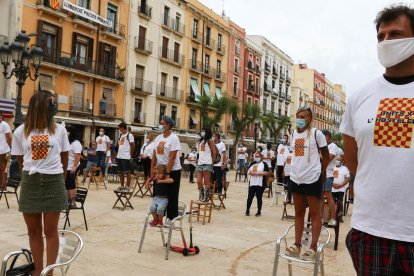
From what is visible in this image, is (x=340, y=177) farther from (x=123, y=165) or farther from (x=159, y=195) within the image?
(x=123, y=165)

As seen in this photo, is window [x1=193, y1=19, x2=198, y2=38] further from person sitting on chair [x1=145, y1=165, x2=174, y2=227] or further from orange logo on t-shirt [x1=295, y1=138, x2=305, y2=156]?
orange logo on t-shirt [x1=295, y1=138, x2=305, y2=156]

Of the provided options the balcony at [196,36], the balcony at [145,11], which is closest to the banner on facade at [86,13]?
the balcony at [145,11]

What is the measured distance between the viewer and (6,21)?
25.9m

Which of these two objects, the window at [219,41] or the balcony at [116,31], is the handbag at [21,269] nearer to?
the balcony at [116,31]

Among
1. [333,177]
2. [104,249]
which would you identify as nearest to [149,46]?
[333,177]

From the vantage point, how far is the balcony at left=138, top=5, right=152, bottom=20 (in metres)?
34.8

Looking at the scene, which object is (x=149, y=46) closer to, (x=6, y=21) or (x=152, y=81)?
(x=152, y=81)

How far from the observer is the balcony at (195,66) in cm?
4139

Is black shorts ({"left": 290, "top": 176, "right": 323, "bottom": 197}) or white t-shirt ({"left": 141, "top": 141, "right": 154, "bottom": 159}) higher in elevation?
white t-shirt ({"left": 141, "top": 141, "right": 154, "bottom": 159})

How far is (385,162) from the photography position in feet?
6.87

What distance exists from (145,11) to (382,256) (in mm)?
35763

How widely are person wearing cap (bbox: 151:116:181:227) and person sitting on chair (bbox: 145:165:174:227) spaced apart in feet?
0.32

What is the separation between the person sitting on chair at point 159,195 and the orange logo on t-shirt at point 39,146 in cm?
228

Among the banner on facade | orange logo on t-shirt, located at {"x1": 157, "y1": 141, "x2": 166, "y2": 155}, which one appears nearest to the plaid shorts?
orange logo on t-shirt, located at {"x1": 157, "y1": 141, "x2": 166, "y2": 155}
